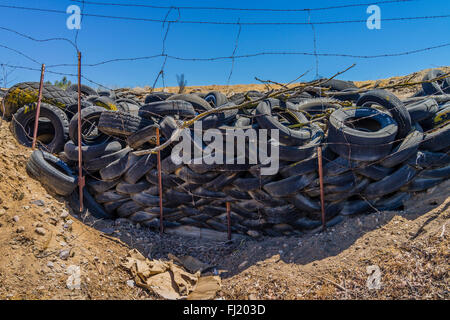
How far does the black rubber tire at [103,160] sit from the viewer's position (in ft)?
15.3

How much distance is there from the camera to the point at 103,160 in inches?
183

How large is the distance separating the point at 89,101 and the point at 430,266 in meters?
5.33

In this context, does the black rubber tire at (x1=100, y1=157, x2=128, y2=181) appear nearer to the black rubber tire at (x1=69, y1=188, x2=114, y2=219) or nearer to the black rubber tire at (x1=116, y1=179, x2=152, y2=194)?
the black rubber tire at (x1=116, y1=179, x2=152, y2=194)

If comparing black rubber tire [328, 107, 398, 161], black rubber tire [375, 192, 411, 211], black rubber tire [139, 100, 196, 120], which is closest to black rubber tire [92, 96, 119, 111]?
black rubber tire [139, 100, 196, 120]

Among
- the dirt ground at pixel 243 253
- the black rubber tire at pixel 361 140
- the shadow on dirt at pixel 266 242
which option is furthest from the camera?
the black rubber tire at pixel 361 140

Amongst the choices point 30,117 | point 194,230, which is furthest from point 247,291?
point 30,117

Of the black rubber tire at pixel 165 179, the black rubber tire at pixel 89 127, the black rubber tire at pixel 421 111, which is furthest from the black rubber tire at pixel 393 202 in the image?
the black rubber tire at pixel 89 127

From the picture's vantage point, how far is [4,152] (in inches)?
176

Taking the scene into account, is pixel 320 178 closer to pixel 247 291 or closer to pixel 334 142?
pixel 334 142

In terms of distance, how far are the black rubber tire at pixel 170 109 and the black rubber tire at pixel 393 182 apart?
8.30 ft

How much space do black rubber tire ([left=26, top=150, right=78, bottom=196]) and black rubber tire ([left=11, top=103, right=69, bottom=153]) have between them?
45 centimetres

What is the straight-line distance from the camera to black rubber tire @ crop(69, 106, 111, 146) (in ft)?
15.7

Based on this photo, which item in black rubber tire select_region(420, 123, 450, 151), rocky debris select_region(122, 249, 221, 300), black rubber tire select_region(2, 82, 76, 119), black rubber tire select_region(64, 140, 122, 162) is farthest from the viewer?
black rubber tire select_region(2, 82, 76, 119)

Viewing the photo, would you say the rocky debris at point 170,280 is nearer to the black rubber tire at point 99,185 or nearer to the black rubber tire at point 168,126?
the black rubber tire at point 99,185
